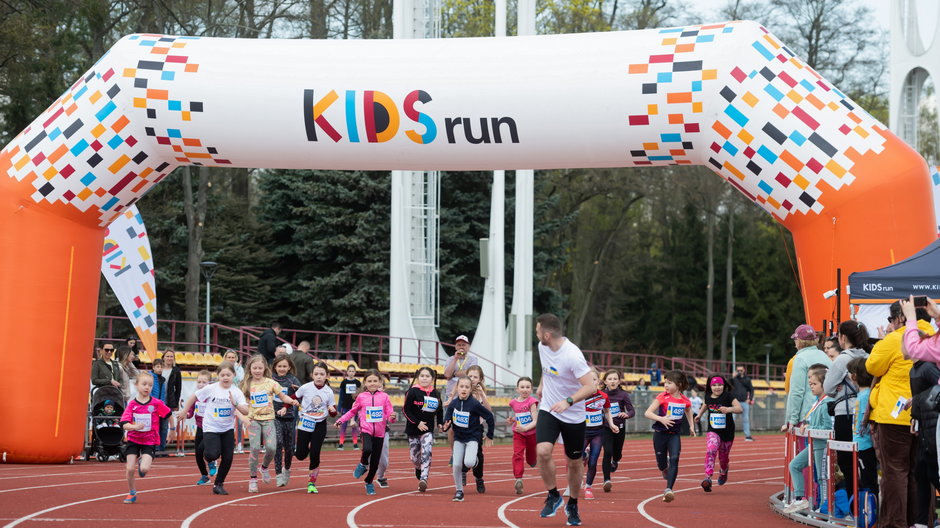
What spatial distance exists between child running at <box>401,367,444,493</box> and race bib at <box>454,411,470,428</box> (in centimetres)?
73

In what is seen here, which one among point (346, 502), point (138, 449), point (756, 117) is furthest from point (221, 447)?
point (756, 117)

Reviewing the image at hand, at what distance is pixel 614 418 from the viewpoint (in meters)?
16.1

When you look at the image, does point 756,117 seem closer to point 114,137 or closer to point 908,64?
point 114,137

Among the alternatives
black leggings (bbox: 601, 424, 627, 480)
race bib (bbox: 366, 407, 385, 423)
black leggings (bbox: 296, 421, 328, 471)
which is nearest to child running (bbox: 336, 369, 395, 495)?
race bib (bbox: 366, 407, 385, 423)

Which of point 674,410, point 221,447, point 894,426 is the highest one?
point 674,410

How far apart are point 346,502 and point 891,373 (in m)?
5.97

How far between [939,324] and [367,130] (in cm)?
797

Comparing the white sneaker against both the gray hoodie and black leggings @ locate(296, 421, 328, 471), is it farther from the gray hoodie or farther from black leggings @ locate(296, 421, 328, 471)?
black leggings @ locate(296, 421, 328, 471)

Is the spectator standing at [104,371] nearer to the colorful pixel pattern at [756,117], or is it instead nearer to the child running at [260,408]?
the child running at [260,408]

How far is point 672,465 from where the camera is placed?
46.2 ft

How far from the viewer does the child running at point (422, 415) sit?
14.9 metres

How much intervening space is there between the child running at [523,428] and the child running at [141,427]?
4173 millimetres

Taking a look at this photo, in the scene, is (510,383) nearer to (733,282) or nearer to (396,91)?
(396,91)

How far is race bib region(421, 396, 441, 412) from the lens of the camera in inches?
593
